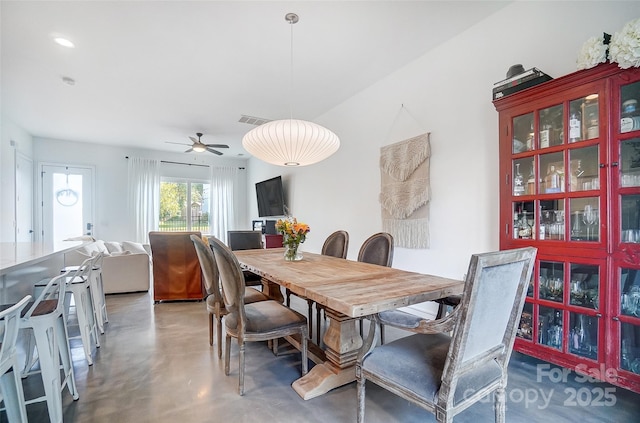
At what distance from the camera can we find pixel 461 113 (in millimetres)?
2791

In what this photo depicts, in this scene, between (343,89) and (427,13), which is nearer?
(427,13)

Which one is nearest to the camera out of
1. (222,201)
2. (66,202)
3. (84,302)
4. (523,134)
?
(523,134)

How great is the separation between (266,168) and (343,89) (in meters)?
3.59

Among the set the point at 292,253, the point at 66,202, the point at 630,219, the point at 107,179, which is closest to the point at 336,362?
the point at 292,253

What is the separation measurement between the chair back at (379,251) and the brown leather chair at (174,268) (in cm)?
233

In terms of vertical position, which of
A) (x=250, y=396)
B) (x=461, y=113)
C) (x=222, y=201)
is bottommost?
(x=250, y=396)

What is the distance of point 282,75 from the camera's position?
3.54 metres

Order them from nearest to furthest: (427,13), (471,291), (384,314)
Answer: (471,291) → (384,314) → (427,13)

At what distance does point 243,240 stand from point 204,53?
7.42ft

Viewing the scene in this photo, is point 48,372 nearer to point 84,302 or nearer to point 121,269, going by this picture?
point 84,302

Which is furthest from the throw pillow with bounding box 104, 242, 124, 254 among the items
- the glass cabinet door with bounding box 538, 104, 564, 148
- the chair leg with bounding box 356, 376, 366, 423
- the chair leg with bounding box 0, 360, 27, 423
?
the glass cabinet door with bounding box 538, 104, 564, 148

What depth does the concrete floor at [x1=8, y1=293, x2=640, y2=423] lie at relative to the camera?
1.58m

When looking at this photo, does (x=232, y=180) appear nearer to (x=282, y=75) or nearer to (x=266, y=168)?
(x=266, y=168)

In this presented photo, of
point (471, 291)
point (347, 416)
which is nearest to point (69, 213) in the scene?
point (347, 416)
